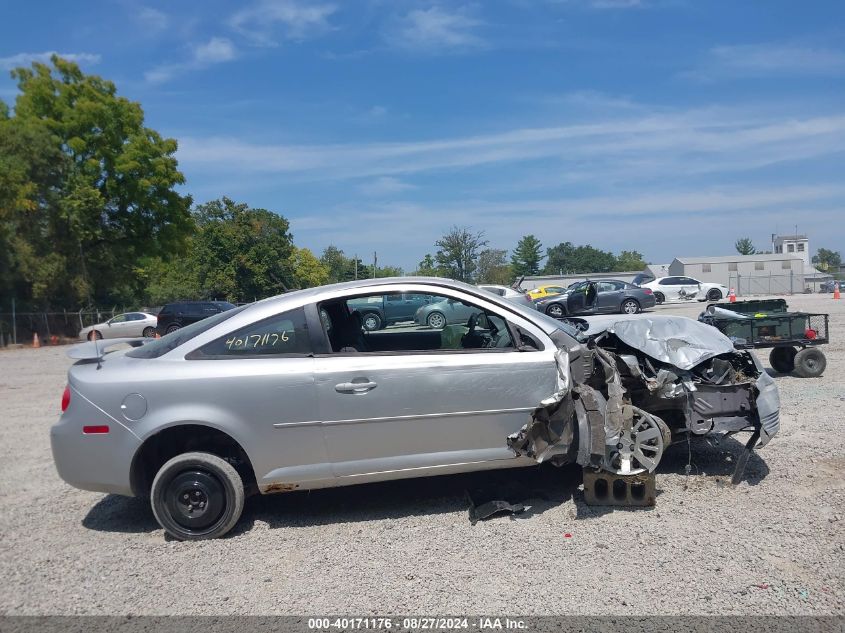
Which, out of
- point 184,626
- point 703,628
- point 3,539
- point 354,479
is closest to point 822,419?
point 703,628

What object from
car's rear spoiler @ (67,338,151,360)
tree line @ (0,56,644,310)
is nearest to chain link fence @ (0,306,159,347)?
tree line @ (0,56,644,310)

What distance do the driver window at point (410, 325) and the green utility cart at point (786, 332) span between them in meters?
5.52

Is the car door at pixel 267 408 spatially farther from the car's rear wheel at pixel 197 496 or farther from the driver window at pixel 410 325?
the driver window at pixel 410 325

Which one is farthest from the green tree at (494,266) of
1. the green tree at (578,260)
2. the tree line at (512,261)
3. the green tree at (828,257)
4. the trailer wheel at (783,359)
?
the green tree at (828,257)

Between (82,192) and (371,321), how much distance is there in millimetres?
31410

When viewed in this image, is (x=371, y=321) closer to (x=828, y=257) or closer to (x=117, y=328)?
(x=117, y=328)

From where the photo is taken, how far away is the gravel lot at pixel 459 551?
3.73m

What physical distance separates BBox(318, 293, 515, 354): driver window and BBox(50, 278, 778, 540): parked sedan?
0.07 meters

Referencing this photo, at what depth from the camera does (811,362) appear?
32.9 ft

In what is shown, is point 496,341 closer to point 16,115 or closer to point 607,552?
point 607,552

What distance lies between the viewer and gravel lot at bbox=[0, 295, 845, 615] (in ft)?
12.2

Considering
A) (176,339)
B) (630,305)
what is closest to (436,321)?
(176,339)

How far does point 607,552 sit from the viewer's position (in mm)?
4254

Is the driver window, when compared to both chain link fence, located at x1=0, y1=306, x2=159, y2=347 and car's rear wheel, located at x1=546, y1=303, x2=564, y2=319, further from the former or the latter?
chain link fence, located at x1=0, y1=306, x2=159, y2=347
